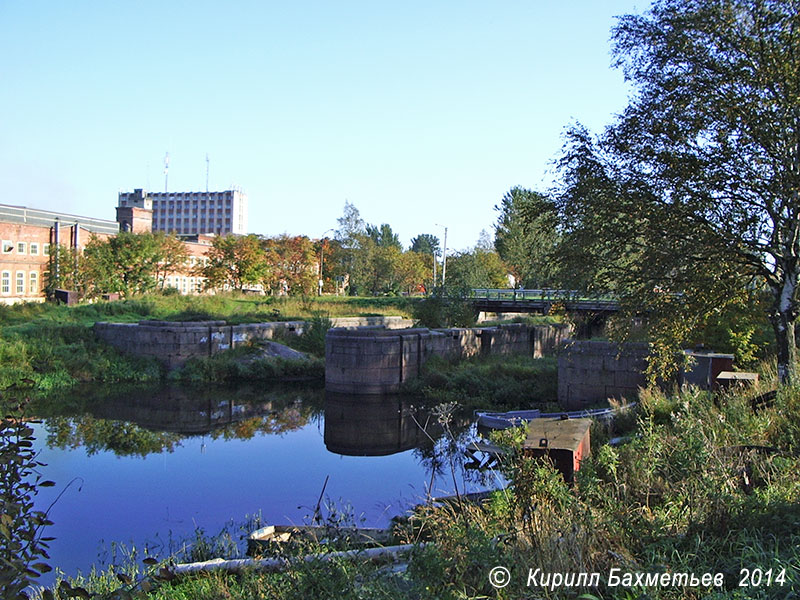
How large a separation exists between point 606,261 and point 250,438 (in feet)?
35.2

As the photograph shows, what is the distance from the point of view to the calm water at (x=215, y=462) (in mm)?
11172

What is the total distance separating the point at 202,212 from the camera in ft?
470

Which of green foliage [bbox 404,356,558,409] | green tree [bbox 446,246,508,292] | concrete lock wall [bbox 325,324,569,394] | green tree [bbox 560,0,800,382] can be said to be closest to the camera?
green tree [bbox 560,0,800,382]

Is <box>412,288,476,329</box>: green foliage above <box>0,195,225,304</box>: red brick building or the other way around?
the other way around

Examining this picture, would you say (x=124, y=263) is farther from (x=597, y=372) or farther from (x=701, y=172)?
(x=701, y=172)

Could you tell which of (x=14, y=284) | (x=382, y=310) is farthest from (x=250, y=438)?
(x=14, y=284)

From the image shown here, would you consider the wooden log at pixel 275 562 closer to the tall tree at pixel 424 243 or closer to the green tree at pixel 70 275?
the green tree at pixel 70 275

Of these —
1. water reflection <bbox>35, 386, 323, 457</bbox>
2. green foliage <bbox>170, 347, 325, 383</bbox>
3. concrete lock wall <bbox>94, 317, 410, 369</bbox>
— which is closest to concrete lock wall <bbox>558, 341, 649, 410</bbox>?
water reflection <bbox>35, 386, 323, 457</bbox>

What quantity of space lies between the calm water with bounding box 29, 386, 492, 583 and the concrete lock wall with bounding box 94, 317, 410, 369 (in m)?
2.65

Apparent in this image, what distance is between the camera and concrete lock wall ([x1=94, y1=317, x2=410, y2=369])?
90.7 feet

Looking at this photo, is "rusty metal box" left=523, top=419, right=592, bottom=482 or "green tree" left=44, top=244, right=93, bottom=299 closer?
"rusty metal box" left=523, top=419, right=592, bottom=482

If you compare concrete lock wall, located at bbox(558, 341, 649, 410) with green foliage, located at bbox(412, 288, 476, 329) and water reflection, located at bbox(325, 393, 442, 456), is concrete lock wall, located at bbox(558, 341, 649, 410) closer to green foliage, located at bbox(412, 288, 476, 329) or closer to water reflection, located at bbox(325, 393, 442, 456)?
water reflection, located at bbox(325, 393, 442, 456)

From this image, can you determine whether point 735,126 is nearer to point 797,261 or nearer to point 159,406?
point 797,261

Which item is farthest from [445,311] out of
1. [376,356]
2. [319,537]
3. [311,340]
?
[319,537]
